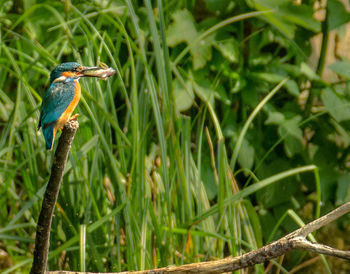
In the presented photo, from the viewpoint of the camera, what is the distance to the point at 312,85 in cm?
206

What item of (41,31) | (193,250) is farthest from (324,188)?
(41,31)

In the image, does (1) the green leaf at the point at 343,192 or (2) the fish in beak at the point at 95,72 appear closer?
(2) the fish in beak at the point at 95,72

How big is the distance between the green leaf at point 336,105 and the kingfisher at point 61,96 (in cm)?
127

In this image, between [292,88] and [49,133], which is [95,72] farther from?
[292,88]

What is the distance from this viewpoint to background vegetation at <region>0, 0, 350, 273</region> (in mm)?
1348

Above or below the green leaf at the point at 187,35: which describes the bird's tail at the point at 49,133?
below

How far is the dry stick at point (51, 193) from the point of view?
0.75 m

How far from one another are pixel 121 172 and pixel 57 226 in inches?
8.5

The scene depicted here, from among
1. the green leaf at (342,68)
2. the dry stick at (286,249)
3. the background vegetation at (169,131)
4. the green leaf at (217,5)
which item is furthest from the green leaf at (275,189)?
the dry stick at (286,249)

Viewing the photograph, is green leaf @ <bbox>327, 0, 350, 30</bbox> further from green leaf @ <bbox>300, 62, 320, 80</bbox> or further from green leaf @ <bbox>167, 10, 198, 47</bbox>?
green leaf @ <bbox>167, 10, 198, 47</bbox>

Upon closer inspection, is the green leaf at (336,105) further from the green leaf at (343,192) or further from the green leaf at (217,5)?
the green leaf at (217,5)

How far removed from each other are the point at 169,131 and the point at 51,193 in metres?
0.59

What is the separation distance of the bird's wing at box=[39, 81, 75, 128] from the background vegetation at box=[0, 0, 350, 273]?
Result: 36cm

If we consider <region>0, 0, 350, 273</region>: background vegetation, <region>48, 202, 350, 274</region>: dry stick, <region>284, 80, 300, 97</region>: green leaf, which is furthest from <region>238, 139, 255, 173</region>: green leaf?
<region>48, 202, 350, 274</region>: dry stick
